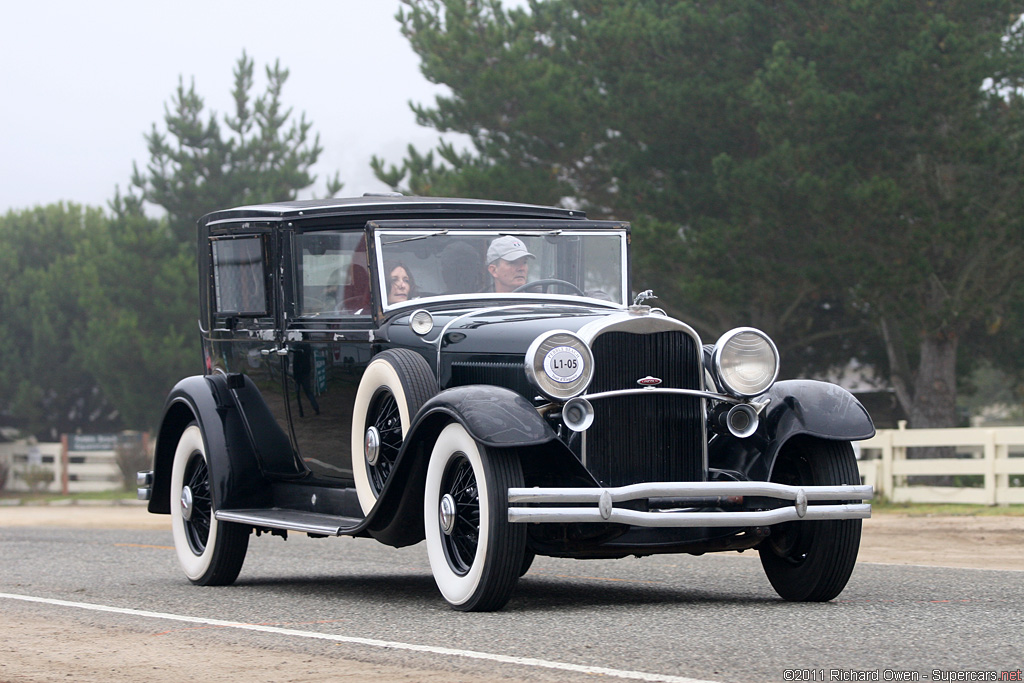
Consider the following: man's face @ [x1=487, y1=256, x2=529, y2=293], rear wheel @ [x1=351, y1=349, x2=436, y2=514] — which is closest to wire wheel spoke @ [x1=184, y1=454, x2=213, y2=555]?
rear wheel @ [x1=351, y1=349, x2=436, y2=514]

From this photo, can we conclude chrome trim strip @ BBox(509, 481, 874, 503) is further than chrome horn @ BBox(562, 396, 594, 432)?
No

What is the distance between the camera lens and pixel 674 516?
671 centimetres

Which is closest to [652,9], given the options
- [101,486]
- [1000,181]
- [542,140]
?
[542,140]

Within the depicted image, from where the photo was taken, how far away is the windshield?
27.7ft

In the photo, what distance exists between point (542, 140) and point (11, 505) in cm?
1437

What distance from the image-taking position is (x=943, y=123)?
81.5ft

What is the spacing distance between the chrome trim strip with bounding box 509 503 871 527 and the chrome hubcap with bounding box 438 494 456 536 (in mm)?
590

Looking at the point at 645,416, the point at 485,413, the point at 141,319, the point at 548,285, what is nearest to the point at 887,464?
the point at 548,285

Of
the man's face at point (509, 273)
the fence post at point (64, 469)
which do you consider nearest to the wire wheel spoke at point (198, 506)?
the man's face at point (509, 273)

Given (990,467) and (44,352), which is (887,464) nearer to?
(990,467)

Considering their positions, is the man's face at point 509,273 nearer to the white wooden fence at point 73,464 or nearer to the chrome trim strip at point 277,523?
the chrome trim strip at point 277,523

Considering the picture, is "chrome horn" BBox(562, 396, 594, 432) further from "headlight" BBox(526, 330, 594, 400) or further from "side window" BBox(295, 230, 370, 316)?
"side window" BBox(295, 230, 370, 316)

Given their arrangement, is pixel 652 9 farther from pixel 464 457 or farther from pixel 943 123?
pixel 464 457

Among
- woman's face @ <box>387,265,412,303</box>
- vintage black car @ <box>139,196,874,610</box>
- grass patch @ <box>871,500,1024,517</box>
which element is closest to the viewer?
vintage black car @ <box>139,196,874,610</box>
